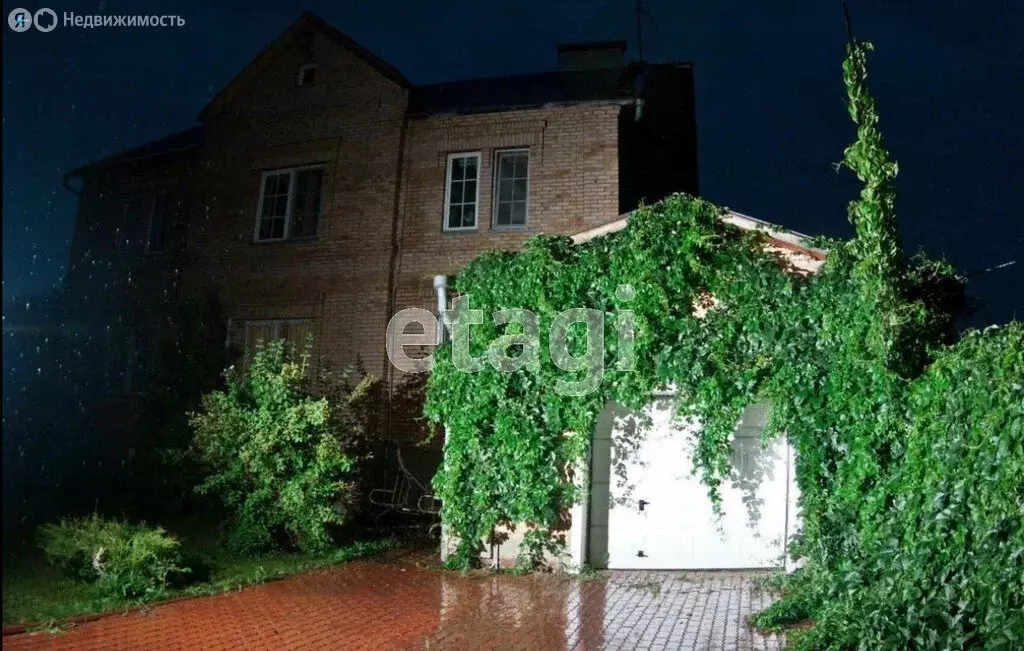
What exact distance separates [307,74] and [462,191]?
457 cm

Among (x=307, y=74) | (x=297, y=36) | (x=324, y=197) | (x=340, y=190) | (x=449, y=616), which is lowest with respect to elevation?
(x=449, y=616)

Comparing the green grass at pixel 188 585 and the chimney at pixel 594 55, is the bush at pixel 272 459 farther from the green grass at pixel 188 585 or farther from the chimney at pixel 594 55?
the chimney at pixel 594 55

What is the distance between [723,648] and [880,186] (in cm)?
460

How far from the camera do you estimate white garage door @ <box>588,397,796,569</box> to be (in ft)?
27.6

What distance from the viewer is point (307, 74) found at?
14516 millimetres

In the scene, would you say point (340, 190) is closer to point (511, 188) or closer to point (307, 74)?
point (307, 74)

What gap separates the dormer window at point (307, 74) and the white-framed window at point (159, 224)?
4201 millimetres

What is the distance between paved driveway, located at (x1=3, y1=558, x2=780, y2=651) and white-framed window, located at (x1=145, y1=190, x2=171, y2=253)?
1016 centimetres

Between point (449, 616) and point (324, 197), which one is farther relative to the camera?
point (324, 197)

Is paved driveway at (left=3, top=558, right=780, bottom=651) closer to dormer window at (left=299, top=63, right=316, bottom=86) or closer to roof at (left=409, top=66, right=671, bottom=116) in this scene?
roof at (left=409, top=66, right=671, bottom=116)

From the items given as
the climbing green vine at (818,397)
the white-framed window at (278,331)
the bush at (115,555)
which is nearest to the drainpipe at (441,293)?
the climbing green vine at (818,397)

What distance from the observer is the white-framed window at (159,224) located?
15.4 metres

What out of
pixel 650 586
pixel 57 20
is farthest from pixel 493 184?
pixel 650 586

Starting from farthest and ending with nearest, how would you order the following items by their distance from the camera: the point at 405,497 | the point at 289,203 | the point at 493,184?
the point at 289,203 → the point at 493,184 → the point at 405,497
